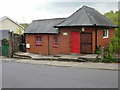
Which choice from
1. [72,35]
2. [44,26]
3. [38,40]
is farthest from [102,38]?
[38,40]

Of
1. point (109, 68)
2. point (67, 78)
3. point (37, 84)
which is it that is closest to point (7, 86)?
point (37, 84)

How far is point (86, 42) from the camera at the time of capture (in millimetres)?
16484

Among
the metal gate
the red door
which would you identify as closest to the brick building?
the red door

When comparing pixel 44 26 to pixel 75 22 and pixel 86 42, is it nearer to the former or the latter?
pixel 75 22

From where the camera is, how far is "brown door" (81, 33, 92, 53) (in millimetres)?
16297

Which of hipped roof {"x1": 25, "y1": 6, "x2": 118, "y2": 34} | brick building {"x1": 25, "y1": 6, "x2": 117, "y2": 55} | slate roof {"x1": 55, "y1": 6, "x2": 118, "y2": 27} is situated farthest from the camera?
hipped roof {"x1": 25, "y1": 6, "x2": 118, "y2": 34}

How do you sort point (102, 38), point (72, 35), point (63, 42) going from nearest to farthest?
1. point (72, 35)
2. point (102, 38)
3. point (63, 42)

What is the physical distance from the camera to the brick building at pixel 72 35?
16406mm

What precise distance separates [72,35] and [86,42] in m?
1.71

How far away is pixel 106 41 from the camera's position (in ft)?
60.4

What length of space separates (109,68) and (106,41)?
7370mm

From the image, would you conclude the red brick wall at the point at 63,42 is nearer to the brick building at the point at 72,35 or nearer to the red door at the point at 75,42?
the brick building at the point at 72,35

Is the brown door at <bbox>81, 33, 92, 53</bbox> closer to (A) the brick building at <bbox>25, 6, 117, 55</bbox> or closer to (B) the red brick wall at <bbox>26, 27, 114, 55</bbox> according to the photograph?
(A) the brick building at <bbox>25, 6, 117, 55</bbox>

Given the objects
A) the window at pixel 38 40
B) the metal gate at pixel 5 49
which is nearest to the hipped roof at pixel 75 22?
the window at pixel 38 40
